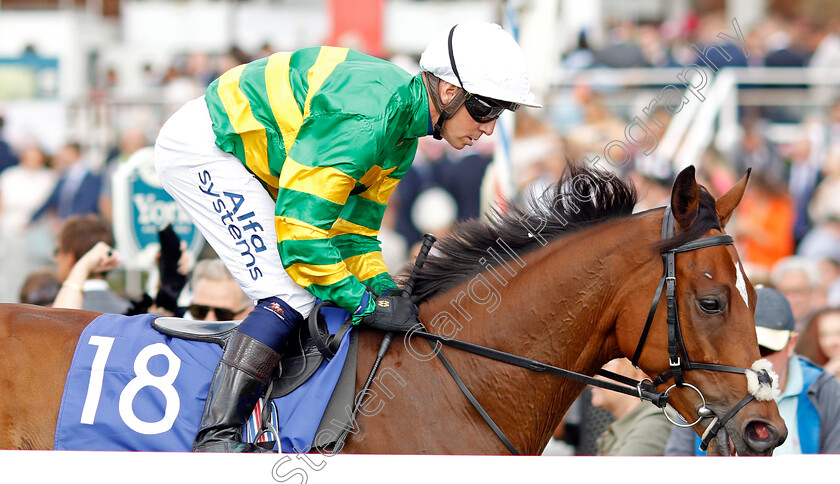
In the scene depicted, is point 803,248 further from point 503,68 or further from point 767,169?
point 503,68

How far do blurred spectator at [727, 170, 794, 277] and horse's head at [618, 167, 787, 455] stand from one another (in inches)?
209

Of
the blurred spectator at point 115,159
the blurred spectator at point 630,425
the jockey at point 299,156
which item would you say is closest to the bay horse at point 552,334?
the jockey at point 299,156

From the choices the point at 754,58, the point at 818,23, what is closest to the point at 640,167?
the point at 754,58

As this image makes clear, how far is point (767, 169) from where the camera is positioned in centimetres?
837

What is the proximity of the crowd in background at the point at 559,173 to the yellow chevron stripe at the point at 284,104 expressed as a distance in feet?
11.3

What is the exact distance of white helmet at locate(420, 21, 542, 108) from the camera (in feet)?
9.05

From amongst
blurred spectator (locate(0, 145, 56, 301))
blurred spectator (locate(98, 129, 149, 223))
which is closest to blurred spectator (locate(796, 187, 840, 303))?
blurred spectator (locate(98, 129, 149, 223))

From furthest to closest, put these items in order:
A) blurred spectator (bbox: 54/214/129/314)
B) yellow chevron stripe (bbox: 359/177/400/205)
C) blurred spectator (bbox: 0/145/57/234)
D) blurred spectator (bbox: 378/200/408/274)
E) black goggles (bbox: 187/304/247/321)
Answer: blurred spectator (bbox: 0/145/57/234), blurred spectator (bbox: 378/200/408/274), black goggles (bbox: 187/304/247/321), blurred spectator (bbox: 54/214/129/314), yellow chevron stripe (bbox: 359/177/400/205)

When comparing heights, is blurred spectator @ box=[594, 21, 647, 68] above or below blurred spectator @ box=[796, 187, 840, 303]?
above

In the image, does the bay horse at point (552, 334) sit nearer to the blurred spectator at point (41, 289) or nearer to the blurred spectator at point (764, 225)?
the blurred spectator at point (41, 289)

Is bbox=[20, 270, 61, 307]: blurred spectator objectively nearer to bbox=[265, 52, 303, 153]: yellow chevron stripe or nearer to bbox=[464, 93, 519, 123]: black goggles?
bbox=[265, 52, 303, 153]: yellow chevron stripe

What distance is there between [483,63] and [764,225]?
5.84 meters

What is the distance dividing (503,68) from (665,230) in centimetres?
72

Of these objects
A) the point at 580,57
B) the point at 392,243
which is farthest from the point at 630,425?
the point at 580,57
